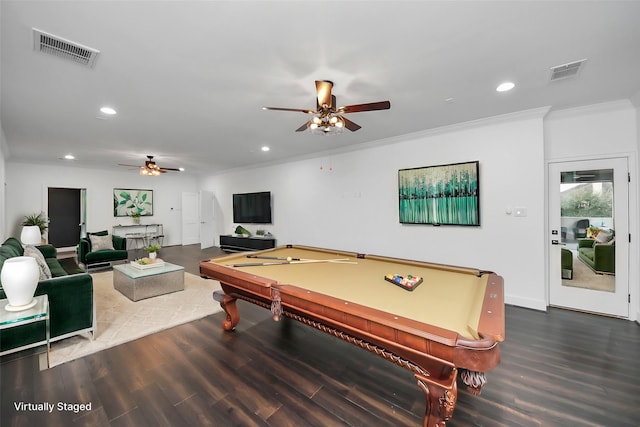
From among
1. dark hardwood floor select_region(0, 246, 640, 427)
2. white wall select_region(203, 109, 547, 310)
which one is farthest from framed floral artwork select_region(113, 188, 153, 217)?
dark hardwood floor select_region(0, 246, 640, 427)

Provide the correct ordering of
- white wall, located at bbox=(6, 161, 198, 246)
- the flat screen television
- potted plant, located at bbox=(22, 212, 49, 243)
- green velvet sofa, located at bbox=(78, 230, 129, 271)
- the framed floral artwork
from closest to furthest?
green velvet sofa, located at bbox=(78, 230, 129, 271)
potted plant, located at bbox=(22, 212, 49, 243)
white wall, located at bbox=(6, 161, 198, 246)
the flat screen television
the framed floral artwork

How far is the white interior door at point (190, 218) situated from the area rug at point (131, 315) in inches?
189

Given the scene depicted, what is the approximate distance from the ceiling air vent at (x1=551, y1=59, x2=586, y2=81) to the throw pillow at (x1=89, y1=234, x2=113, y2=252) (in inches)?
321

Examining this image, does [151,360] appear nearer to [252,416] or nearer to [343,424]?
[252,416]

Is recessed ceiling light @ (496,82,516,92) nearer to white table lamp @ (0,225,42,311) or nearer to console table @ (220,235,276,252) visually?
white table lamp @ (0,225,42,311)

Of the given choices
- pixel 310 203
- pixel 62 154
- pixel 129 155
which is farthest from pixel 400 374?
pixel 62 154

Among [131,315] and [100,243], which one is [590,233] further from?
[100,243]

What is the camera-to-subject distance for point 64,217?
8.32 m

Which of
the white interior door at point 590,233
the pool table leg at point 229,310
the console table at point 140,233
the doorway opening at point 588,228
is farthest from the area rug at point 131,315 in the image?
the doorway opening at point 588,228

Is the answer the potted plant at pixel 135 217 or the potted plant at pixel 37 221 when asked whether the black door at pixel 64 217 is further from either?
the potted plant at pixel 135 217

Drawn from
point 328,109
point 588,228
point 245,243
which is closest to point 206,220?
point 245,243

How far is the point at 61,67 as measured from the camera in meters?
2.25

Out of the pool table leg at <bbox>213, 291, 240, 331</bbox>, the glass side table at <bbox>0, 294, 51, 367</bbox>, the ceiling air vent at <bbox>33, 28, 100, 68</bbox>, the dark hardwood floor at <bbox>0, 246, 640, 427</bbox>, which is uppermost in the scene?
the ceiling air vent at <bbox>33, 28, 100, 68</bbox>

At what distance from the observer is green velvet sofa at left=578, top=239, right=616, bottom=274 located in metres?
3.28
